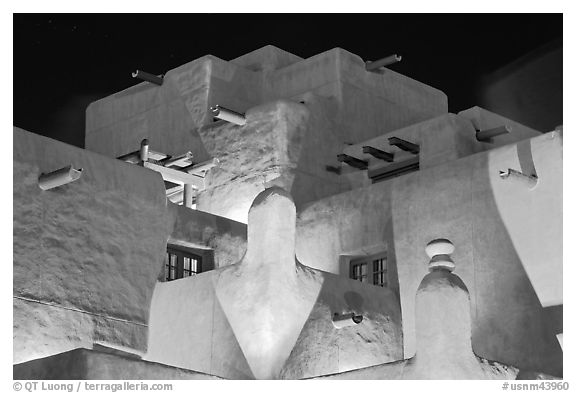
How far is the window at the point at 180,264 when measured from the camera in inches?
1206

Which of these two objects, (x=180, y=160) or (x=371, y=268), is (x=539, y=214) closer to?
(x=371, y=268)

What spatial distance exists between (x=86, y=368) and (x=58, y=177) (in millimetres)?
4649

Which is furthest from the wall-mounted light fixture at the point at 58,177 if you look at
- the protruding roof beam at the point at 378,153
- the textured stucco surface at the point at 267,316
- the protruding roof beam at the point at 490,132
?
the protruding roof beam at the point at 490,132

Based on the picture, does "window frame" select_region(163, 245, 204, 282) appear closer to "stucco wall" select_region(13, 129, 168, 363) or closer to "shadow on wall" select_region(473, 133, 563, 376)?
"stucco wall" select_region(13, 129, 168, 363)

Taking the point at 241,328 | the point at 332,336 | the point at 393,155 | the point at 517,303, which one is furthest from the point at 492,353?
the point at 393,155

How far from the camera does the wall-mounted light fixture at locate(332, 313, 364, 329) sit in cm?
2812

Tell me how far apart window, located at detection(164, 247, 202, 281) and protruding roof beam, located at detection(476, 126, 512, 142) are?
7.40 meters

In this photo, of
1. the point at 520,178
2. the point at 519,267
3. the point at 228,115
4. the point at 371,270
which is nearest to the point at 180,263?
the point at 371,270

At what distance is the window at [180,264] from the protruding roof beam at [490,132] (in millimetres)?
7404

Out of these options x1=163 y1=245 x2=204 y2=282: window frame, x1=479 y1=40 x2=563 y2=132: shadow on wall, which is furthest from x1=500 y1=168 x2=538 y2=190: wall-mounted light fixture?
x1=479 y1=40 x2=563 y2=132: shadow on wall

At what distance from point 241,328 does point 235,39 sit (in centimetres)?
1711

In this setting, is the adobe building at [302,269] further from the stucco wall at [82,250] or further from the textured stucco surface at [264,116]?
the textured stucco surface at [264,116]

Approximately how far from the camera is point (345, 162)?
34562 millimetres

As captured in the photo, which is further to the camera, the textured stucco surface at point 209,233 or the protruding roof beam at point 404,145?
the protruding roof beam at point 404,145
